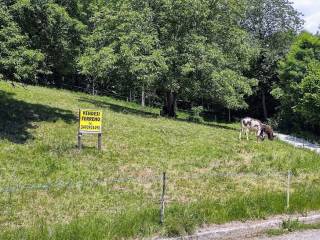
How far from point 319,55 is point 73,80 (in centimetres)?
3055

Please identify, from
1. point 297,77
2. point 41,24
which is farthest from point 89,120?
point 297,77

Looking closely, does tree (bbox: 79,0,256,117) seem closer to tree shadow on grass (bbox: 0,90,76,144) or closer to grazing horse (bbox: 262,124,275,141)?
grazing horse (bbox: 262,124,275,141)

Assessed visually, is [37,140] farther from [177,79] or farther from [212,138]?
[177,79]

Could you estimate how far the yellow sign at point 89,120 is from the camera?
1870 cm

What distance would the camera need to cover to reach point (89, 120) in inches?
747

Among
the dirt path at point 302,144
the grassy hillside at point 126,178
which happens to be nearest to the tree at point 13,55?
the grassy hillside at point 126,178

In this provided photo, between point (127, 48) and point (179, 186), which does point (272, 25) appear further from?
point (179, 186)

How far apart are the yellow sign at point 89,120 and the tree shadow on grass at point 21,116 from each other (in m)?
2.15

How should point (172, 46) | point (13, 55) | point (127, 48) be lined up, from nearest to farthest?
point (13, 55) < point (127, 48) < point (172, 46)

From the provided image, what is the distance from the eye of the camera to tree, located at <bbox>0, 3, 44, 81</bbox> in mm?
19156

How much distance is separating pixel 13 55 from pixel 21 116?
14.4 ft

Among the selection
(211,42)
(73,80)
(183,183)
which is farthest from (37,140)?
(73,80)

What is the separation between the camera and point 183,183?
1514 centimetres

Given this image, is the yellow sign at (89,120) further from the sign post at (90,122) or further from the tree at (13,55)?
the tree at (13,55)
